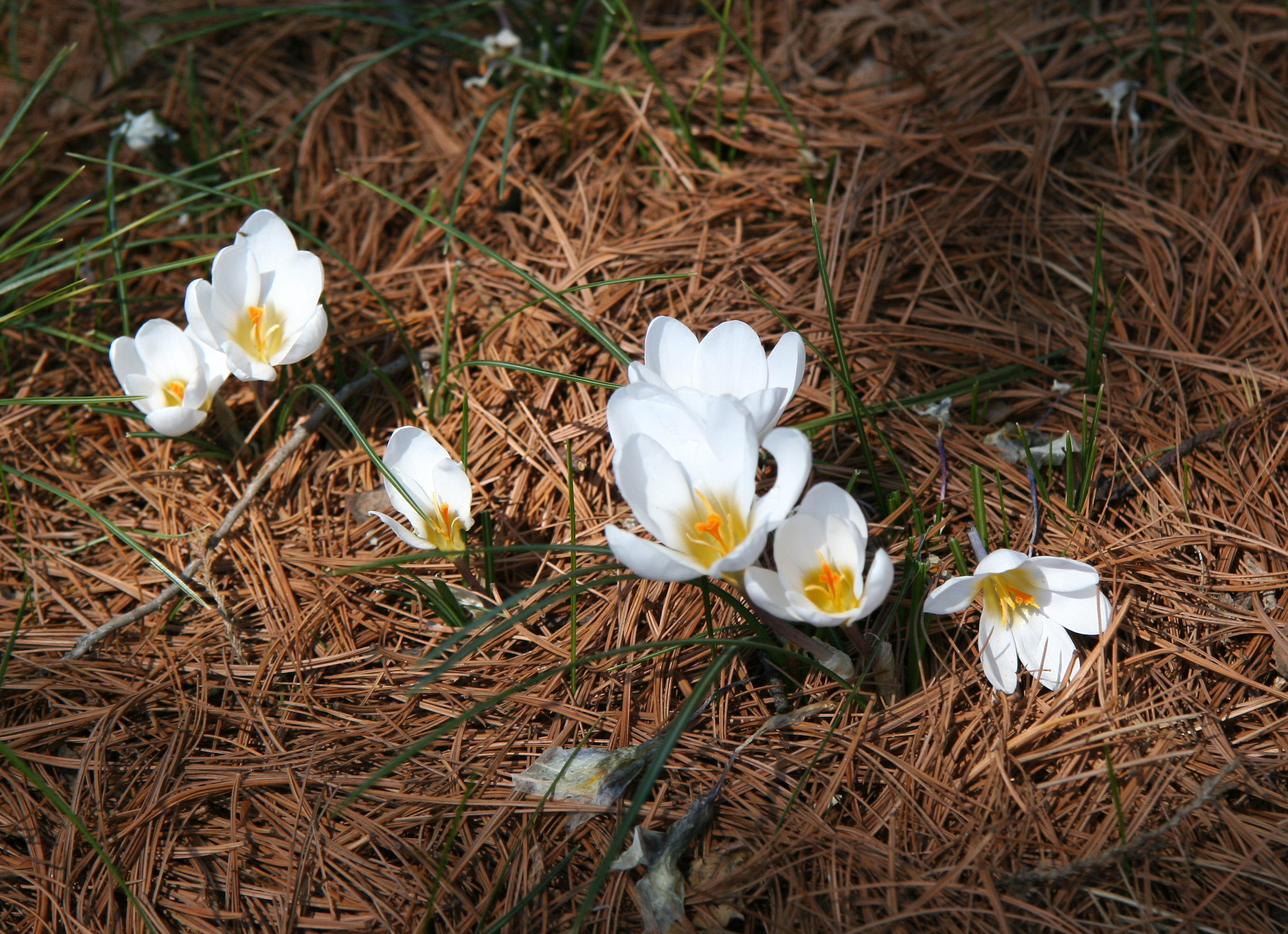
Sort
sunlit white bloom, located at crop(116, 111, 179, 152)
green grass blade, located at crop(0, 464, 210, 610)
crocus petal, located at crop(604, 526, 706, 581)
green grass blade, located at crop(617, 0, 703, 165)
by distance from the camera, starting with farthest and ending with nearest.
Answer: sunlit white bloom, located at crop(116, 111, 179, 152) < green grass blade, located at crop(617, 0, 703, 165) < green grass blade, located at crop(0, 464, 210, 610) < crocus petal, located at crop(604, 526, 706, 581)

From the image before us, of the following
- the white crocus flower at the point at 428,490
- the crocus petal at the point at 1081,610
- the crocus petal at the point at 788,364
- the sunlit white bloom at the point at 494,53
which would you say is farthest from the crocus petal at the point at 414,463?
the sunlit white bloom at the point at 494,53

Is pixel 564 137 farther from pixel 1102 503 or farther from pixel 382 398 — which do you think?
pixel 1102 503

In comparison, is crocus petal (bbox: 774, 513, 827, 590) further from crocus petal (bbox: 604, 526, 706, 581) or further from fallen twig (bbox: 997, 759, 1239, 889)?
fallen twig (bbox: 997, 759, 1239, 889)

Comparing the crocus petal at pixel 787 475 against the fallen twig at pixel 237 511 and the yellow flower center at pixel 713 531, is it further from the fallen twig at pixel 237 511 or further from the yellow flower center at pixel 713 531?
the fallen twig at pixel 237 511

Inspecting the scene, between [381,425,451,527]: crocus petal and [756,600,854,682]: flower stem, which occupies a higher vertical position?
[381,425,451,527]: crocus petal

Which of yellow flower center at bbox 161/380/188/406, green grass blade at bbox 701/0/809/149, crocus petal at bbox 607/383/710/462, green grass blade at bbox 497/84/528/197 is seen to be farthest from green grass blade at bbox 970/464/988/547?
yellow flower center at bbox 161/380/188/406

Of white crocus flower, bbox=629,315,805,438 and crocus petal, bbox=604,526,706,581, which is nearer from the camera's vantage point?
crocus petal, bbox=604,526,706,581

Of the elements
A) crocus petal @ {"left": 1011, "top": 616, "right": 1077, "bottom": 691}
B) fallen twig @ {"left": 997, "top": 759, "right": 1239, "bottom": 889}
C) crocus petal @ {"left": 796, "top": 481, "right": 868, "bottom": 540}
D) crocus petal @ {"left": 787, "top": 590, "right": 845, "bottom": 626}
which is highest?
crocus petal @ {"left": 796, "top": 481, "right": 868, "bottom": 540}
